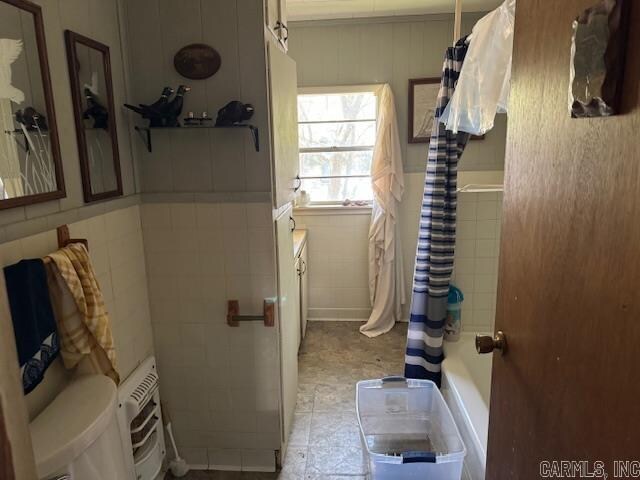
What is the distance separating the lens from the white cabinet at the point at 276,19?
1888 mm

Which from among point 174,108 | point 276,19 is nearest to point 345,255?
point 276,19

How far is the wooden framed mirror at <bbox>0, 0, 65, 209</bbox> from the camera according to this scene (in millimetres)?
1140

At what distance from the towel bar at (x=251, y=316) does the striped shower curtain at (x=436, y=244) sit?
0.87 meters

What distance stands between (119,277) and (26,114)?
71cm

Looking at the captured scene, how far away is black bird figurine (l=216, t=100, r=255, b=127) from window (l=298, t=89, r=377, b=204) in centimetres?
188

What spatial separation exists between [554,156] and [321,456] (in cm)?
190

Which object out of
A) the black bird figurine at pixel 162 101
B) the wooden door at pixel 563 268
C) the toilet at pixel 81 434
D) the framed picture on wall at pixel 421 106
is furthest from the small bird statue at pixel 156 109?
the framed picture on wall at pixel 421 106

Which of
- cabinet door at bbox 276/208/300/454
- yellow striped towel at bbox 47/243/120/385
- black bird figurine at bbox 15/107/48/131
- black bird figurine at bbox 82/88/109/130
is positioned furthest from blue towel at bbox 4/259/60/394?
cabinet door at bbox 276/208/300/454

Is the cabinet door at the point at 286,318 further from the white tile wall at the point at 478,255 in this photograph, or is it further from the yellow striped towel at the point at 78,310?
the white tile wall at the point at 478,255

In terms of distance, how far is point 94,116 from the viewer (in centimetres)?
157

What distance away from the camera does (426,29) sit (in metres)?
3.36

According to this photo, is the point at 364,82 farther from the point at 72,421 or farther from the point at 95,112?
the point at 72,421

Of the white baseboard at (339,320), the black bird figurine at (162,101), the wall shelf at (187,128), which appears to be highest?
the black bird figurine at (162,101)

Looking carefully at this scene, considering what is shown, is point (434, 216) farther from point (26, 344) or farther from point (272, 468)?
point (26, 344)
